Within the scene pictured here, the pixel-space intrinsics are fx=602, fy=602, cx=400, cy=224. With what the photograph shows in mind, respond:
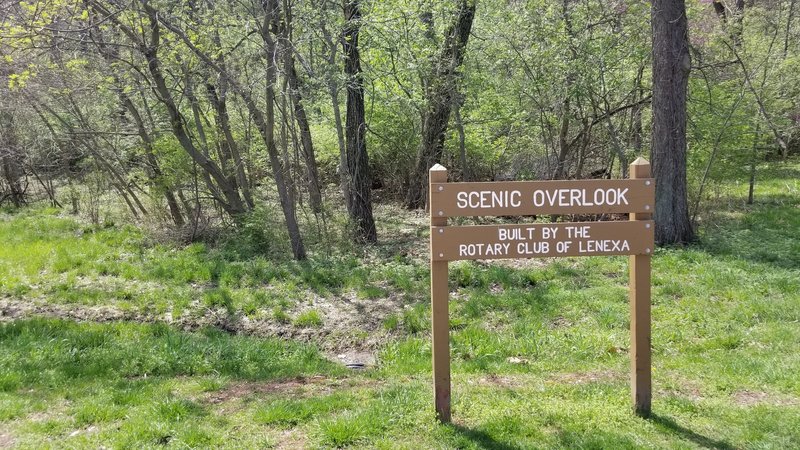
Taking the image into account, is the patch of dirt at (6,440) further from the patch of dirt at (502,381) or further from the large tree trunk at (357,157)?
the large tree trunk at (357,157)

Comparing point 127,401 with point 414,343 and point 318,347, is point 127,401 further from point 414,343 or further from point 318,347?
point 414,343

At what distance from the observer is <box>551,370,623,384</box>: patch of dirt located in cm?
507

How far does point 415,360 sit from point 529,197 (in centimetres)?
249

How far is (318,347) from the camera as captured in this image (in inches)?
254

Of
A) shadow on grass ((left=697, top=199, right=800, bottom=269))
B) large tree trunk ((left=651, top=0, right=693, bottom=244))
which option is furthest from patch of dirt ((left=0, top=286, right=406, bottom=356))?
shadow on grass ((left=697, top=199, right=800, bottom=269))

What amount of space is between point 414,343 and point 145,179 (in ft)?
29.4

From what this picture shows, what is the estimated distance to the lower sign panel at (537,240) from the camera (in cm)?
396

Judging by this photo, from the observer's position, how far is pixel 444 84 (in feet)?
34.7

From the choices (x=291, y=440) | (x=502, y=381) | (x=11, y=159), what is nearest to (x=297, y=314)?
(x=502, y=381)

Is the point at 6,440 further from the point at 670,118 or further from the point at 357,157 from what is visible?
the point at 670,118

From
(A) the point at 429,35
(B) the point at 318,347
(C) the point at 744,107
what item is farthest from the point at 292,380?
(C) the point at 744,107

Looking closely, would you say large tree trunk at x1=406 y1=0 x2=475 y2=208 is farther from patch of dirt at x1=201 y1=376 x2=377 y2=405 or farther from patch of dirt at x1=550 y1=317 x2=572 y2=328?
patch of dirt at x1=201 y1=376 x2=377 y2=405

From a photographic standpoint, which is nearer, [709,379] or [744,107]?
[709,379]

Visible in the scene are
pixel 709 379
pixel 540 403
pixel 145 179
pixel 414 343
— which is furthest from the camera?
pixel 145 179
